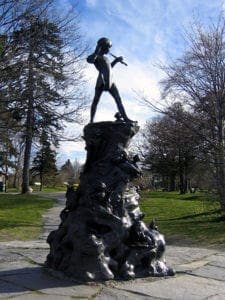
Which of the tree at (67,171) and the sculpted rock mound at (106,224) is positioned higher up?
the tree at (67,171)

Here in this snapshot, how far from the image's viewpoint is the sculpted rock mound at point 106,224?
6844mm

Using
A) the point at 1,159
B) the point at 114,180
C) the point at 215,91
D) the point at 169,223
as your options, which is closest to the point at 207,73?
the point at 215,91

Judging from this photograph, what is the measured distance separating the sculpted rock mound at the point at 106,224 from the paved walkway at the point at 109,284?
0.24 m

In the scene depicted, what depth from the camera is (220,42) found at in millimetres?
18266

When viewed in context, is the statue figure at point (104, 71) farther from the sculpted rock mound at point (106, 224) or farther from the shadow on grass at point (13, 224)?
the shadow on grass at point (13, 224)

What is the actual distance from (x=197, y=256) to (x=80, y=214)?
3.31 meters

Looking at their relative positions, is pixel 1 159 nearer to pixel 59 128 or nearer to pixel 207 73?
pixel 59 128

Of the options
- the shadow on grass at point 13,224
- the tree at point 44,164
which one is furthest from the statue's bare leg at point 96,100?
the tree at point 44,164

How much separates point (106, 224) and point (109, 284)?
2.98 feet

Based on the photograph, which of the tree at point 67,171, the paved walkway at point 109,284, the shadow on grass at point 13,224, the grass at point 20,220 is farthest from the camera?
the tree at point 67,171

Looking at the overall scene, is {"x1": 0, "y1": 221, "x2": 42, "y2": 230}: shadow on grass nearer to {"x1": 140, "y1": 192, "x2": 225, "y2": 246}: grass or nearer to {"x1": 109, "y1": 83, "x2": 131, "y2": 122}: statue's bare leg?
{"x1": 140, "y1": 192, "x2": 225, "y2": 246}: grass

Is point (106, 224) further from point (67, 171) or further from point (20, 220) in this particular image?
point (67, 171)

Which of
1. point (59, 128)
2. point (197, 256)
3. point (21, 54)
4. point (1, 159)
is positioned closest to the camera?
point (197, 256)

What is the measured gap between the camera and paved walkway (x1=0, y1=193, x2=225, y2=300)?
6.12 m
